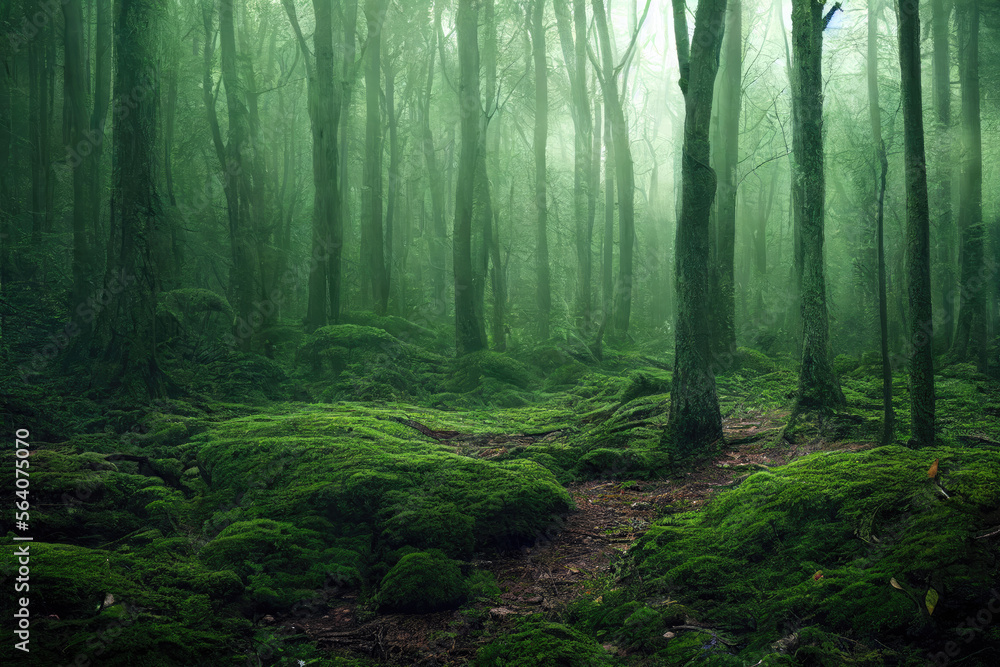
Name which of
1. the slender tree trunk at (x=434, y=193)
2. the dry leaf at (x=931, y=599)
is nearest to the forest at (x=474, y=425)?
the dry leaf at (x=931, y=599)

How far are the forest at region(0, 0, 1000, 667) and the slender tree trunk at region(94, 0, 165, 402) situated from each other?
0.04 meters

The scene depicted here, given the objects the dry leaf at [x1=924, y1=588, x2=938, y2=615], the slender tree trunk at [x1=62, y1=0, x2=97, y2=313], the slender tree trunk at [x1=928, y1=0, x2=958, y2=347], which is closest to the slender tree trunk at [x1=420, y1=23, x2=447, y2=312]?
the slender tree trunk at [x1=62, y1=0, x2=97, y2=313]

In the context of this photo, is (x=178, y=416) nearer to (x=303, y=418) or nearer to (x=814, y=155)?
(x=303, y=418)

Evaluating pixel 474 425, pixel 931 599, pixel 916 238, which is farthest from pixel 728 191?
A: pixel 931 599

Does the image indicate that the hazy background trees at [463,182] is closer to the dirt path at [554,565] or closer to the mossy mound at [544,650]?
the dirt path at [554,565]

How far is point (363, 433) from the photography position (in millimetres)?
7168

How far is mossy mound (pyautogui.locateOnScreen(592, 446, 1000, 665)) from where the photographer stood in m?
3.04

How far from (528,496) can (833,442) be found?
3693mm

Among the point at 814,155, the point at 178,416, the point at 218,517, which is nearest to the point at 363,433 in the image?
the point at 218,517

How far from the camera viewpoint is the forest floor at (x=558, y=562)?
3.73 meters

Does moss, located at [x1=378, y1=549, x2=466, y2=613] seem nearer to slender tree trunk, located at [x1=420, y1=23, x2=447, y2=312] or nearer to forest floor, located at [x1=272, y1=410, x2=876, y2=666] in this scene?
forest floor, located at [x1=272, y1=410, x2=876, y2=666]

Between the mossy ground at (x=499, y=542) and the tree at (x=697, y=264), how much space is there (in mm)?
543

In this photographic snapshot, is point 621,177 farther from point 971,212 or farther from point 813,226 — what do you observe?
point 813,226

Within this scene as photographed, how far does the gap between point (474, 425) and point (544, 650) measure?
618cm
